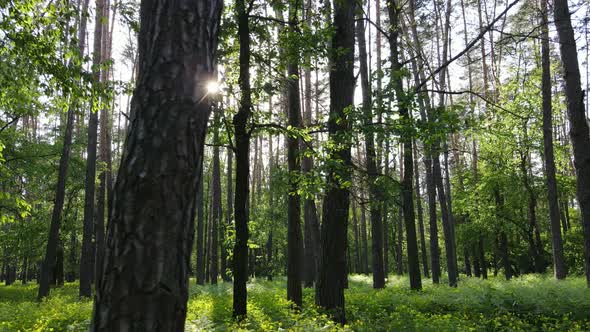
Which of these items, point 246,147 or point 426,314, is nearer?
point 246,147

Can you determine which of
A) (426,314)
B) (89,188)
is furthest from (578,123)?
(89,188)

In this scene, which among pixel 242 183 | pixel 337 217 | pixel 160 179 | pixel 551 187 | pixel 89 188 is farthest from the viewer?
pixel 89 188

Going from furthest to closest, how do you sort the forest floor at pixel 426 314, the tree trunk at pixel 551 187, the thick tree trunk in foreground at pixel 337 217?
1. the tree trunk at pixel 551 187
2. the forest floor at pixel 426 314
3. the thick tree trunk in foreground at pixel 337 217

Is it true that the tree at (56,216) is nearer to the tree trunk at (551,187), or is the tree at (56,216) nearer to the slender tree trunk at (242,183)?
the slender tree trunk at (242,183)

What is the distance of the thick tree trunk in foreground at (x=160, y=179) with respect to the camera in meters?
1.88

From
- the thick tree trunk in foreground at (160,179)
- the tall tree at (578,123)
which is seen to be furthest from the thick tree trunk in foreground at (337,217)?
the tall tree at (578,123)

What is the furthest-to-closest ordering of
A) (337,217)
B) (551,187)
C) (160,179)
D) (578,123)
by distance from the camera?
(551,187) → (578,123) → (337,217) → (160,179)

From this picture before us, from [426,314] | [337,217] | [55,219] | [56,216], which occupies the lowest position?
[426,314]

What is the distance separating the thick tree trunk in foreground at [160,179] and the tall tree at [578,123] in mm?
9819

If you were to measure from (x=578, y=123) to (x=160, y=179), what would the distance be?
10477mm

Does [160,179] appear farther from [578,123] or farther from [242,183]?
[578,123]

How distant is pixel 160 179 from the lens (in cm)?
201

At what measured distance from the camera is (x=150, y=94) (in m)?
2.16

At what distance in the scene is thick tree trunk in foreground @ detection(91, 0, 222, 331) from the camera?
1.88m
